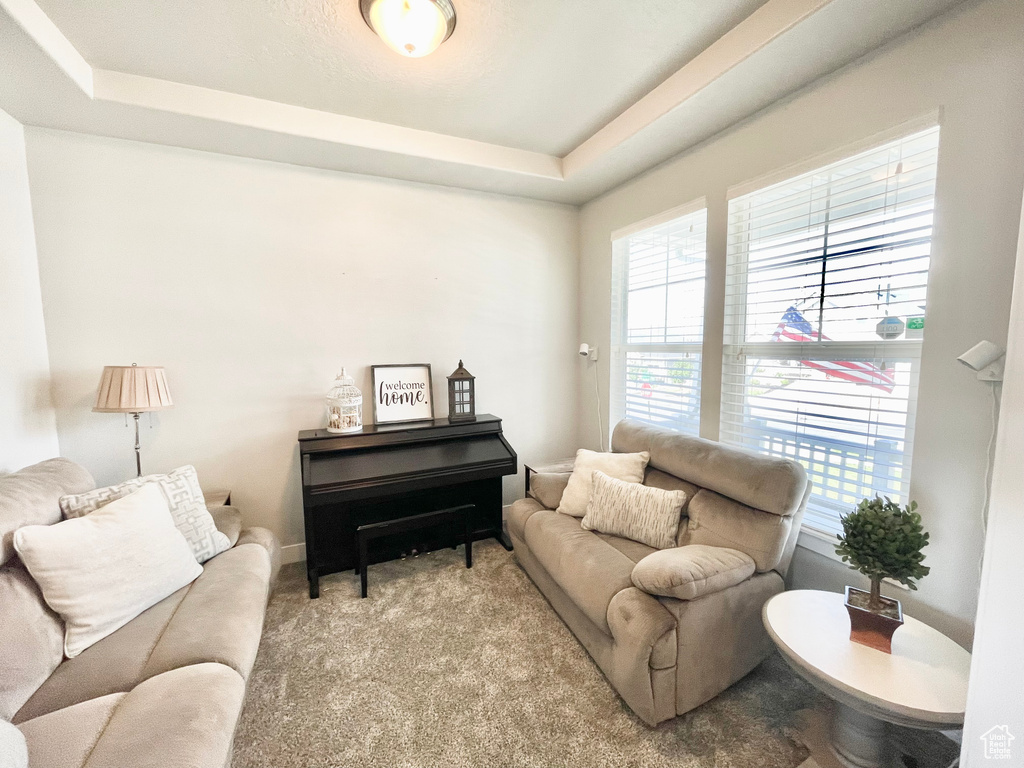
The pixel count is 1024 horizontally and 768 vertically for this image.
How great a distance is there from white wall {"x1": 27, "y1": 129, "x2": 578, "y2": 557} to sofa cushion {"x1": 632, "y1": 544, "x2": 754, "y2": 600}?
185 cm

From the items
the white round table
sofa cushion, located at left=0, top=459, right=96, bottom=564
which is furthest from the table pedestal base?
sofa cushion, located at left=0, top=459, right=96, bottom=564

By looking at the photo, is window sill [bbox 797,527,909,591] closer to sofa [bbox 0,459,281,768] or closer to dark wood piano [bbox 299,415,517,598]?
dark wood piano [bbox 299,415,517,598]

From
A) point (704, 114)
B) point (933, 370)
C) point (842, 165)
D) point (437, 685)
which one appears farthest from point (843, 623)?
point (704, 114)

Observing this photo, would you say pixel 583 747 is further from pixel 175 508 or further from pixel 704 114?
pixel 704 114

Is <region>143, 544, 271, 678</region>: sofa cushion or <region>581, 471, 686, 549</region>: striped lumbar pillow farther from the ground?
<region>581, 471, 686, 549</region>: striped lumbar pillow

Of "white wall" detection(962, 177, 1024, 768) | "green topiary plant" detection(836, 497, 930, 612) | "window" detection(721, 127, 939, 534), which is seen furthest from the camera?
"window" detection(721, 127, 939, 534)

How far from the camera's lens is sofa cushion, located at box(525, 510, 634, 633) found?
163cm

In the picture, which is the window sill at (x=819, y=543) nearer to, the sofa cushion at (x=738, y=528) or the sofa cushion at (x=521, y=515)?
the sofa cushion at (x=738, y=528)

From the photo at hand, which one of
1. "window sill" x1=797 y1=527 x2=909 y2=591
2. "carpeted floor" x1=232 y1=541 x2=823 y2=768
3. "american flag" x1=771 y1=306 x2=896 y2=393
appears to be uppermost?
"american flag" x1=771 y1=306 x2=896 y2=393

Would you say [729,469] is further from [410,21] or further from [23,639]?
[23,639]

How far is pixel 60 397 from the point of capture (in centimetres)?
217

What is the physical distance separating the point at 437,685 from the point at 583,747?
620mm

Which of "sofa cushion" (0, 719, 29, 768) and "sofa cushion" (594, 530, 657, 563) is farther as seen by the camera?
"sofa cushion" (594, 530, 657, 563)

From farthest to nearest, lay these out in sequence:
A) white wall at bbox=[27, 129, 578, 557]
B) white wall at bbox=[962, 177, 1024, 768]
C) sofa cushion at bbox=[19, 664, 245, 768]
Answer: white wall at bbox=[27, 129, 578, 557] → sofa cushion at bbox=[19, 664, 245, 768] → white wall at bbox=[962, 177, 1024, 768]
